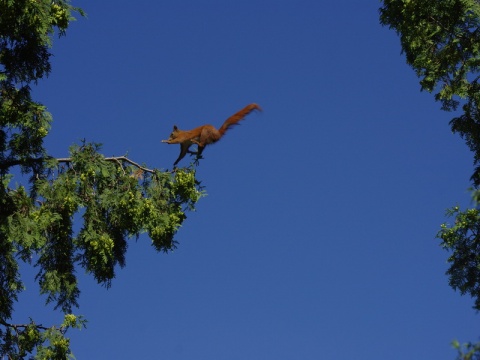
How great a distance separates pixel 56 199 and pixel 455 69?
8.44m

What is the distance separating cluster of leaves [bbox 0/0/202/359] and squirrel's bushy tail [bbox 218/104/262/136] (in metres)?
1.94

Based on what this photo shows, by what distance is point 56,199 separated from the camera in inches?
579

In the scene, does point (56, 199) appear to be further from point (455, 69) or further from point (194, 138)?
point (455, 69)

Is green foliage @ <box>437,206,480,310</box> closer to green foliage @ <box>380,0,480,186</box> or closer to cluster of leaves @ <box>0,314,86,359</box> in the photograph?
green foliage @ <box>380,0,480,186</box>

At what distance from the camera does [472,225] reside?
1648cm

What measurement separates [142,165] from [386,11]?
274 inches

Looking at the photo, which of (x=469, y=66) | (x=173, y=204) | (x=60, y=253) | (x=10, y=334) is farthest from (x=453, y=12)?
(x=10, y=334)

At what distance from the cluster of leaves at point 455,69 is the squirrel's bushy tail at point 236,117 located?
3.57 m

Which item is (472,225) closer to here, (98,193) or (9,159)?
(98,193)

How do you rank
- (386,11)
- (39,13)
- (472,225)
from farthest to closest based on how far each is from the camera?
1. (386,11)
2. (472,225)
3. (39,13)

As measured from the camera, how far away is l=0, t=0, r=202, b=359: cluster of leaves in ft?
48.4

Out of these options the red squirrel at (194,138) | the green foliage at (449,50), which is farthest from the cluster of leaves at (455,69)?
the red squirrel at (194,138)

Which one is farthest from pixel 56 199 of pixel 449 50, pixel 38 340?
pixel 449 50

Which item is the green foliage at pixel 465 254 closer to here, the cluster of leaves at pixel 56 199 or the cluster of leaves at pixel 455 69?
the cluster of leaves at pixel 455 69
